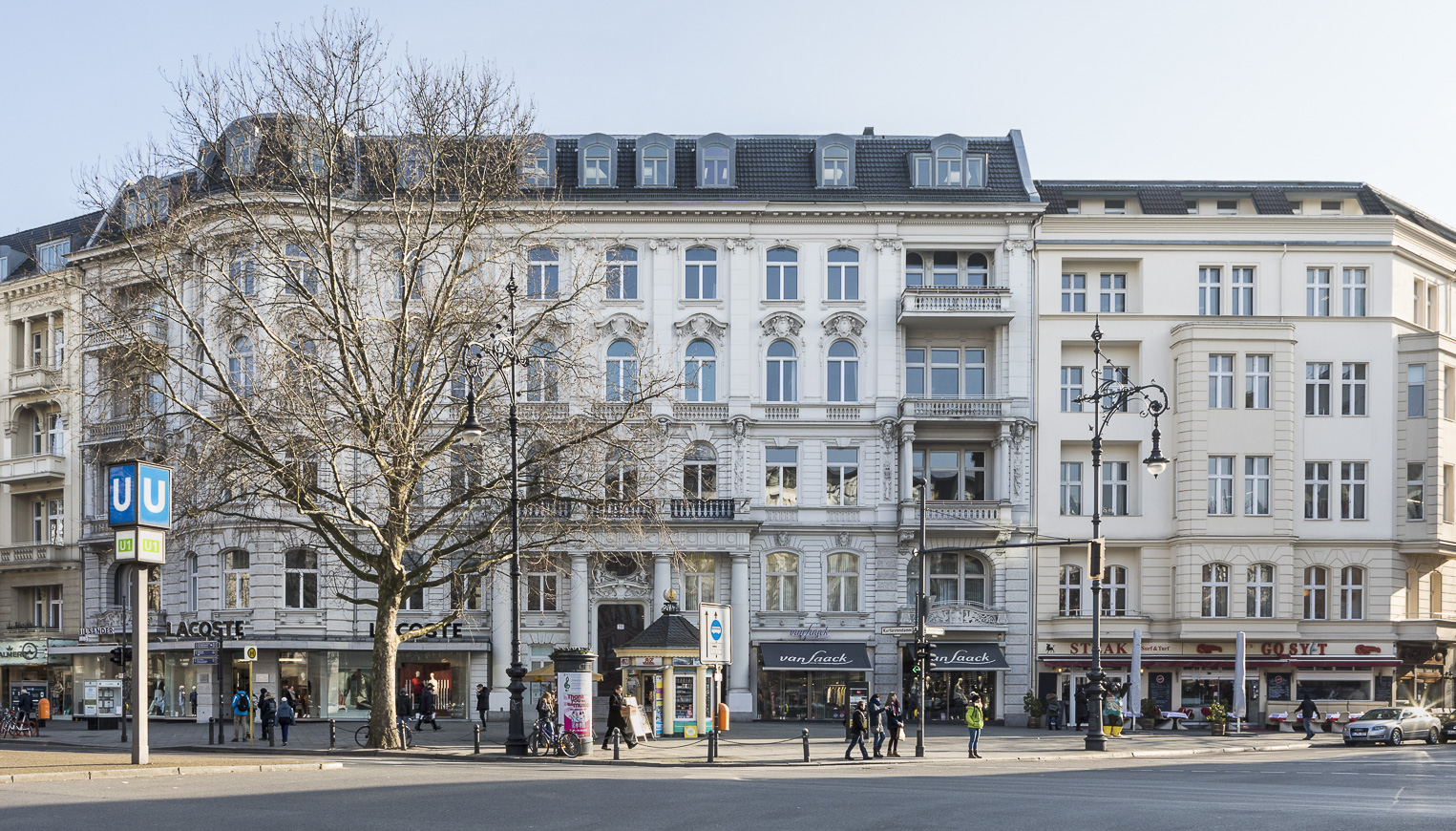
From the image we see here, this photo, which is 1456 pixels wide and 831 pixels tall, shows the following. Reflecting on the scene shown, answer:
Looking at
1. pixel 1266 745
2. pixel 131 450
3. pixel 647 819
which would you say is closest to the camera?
pixel 647 819

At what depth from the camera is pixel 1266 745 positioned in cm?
3781

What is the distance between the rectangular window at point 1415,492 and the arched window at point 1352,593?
9.08 feet

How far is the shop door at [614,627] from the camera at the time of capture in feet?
157

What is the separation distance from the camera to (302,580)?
47.4 metres

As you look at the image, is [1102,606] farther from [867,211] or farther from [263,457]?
[263,457]

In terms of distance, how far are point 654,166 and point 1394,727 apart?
29.8m

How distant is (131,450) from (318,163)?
28.4 ft

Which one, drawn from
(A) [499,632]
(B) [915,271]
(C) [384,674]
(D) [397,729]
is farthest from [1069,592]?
(C) [384,674]

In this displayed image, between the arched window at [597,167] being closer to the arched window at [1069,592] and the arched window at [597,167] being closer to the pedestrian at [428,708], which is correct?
the pedestrian at [428,708]

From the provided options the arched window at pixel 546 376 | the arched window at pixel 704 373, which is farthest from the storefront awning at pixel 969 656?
the arched window at pixel 546 376

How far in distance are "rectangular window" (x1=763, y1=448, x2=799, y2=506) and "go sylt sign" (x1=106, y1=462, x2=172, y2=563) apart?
25856 mm

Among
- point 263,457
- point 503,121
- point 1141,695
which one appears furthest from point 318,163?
point 1141,695

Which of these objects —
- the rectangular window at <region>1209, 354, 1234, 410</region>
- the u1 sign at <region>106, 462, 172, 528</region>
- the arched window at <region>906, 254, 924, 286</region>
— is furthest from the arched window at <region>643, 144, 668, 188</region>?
the u1 sign at <region>106, 462, 172, 528</region>

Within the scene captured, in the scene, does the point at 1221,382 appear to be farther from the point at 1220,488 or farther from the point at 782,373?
the point at 782,373
